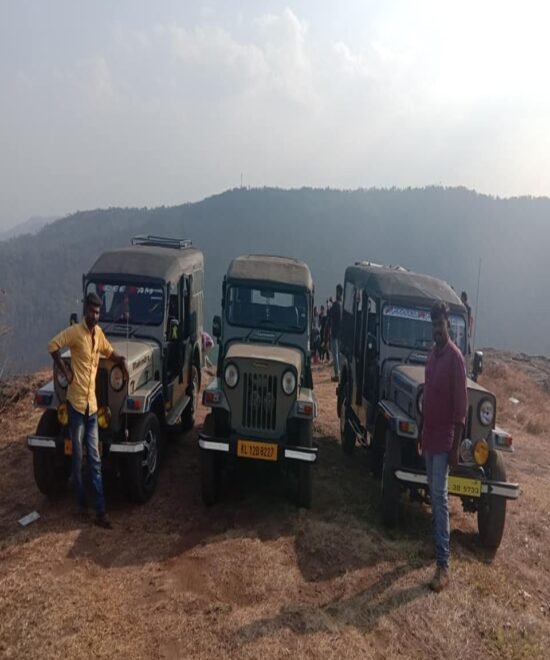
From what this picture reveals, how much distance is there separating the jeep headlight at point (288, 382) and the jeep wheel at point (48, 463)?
2732 millimetres

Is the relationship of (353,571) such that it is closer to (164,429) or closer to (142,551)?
(142,551)

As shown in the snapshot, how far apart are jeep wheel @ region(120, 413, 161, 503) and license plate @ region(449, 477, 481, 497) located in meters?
3.51

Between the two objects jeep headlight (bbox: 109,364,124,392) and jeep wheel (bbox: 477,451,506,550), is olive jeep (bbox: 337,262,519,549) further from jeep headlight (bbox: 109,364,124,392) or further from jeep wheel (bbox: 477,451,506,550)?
jeep headlight (bbox: 109,364,124,392)

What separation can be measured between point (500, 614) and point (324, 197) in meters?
152

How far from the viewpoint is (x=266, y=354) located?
7.21 m

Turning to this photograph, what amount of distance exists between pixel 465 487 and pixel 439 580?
116 cm

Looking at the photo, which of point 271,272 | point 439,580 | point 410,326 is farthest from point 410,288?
point 439,580

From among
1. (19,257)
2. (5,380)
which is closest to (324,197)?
(19,257)

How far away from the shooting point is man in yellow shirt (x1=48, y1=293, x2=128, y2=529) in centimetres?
610

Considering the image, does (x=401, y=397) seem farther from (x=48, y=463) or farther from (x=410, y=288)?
(x=48, y=463)

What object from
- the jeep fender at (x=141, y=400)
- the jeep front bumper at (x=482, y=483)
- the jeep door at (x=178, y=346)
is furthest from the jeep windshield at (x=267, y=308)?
the jeep front bumper at (x=482, y=483)

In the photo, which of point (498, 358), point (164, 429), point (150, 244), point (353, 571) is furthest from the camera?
point (498, 358)

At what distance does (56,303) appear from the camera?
105 m

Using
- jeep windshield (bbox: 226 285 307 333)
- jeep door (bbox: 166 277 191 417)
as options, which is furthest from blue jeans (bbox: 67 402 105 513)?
jeep windshield (bbox: 226 285 307 333)
